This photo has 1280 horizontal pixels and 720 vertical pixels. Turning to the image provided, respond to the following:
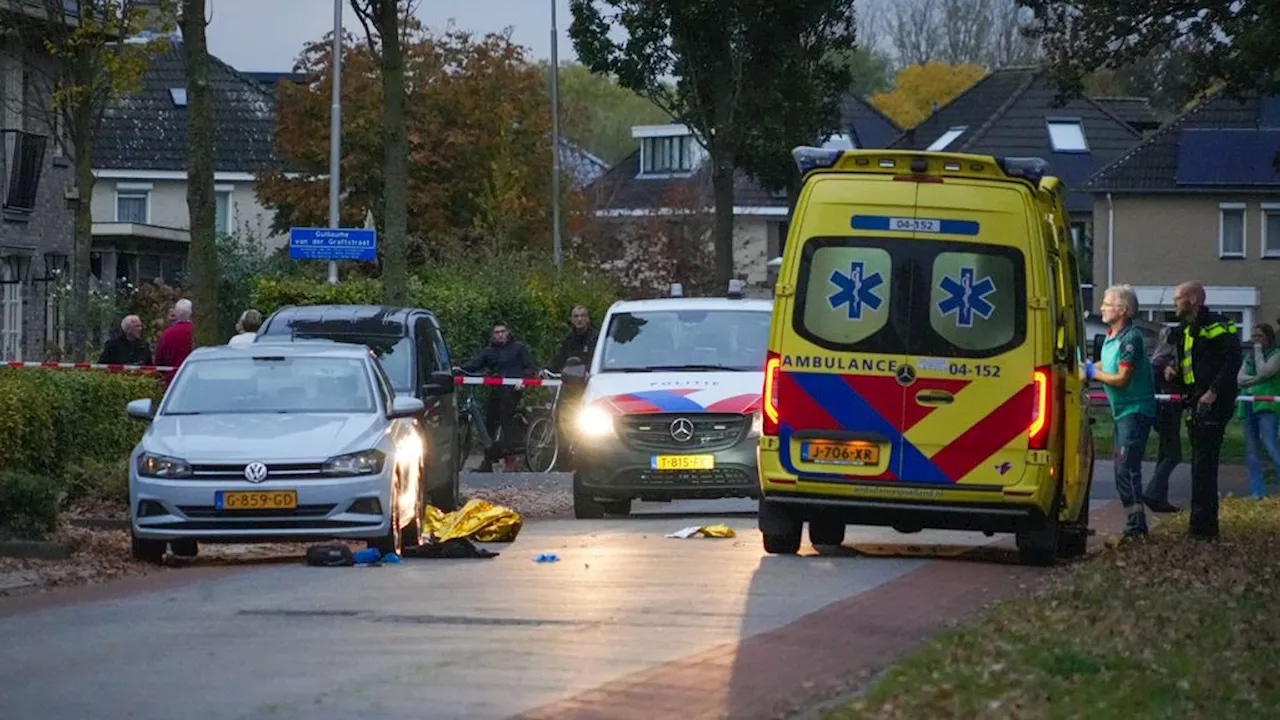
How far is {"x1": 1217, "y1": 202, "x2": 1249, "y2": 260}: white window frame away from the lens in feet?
256

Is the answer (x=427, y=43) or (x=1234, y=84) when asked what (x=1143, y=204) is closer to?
(x=427, y=43)

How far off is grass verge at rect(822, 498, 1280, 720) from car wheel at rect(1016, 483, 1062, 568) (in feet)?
1.34

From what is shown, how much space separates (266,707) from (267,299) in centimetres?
2341

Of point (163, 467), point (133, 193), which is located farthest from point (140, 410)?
point (133, 193)

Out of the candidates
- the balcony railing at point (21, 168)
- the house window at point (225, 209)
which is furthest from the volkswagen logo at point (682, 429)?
the house window at point (225, 209)

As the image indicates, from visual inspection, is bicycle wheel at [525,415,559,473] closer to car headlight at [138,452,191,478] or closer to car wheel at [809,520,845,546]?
car wheel at [809,520,845,546]

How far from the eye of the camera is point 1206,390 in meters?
19.3

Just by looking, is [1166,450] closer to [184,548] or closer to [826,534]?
[826,534]

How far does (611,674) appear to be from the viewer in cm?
1067

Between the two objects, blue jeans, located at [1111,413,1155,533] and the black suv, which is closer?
blue jeans, located at [1111,413,1155,533]

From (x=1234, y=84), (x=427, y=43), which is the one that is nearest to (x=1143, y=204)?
(x=427, y=43)

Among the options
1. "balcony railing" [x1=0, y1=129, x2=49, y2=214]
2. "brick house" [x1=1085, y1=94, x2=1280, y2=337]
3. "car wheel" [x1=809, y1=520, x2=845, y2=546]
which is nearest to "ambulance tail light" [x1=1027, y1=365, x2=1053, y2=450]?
"car wheel" [x1=809, y1=520, x2=845, y2=546]

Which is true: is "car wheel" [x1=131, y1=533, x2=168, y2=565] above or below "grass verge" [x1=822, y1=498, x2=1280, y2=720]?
below

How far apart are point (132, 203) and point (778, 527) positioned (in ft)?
206
